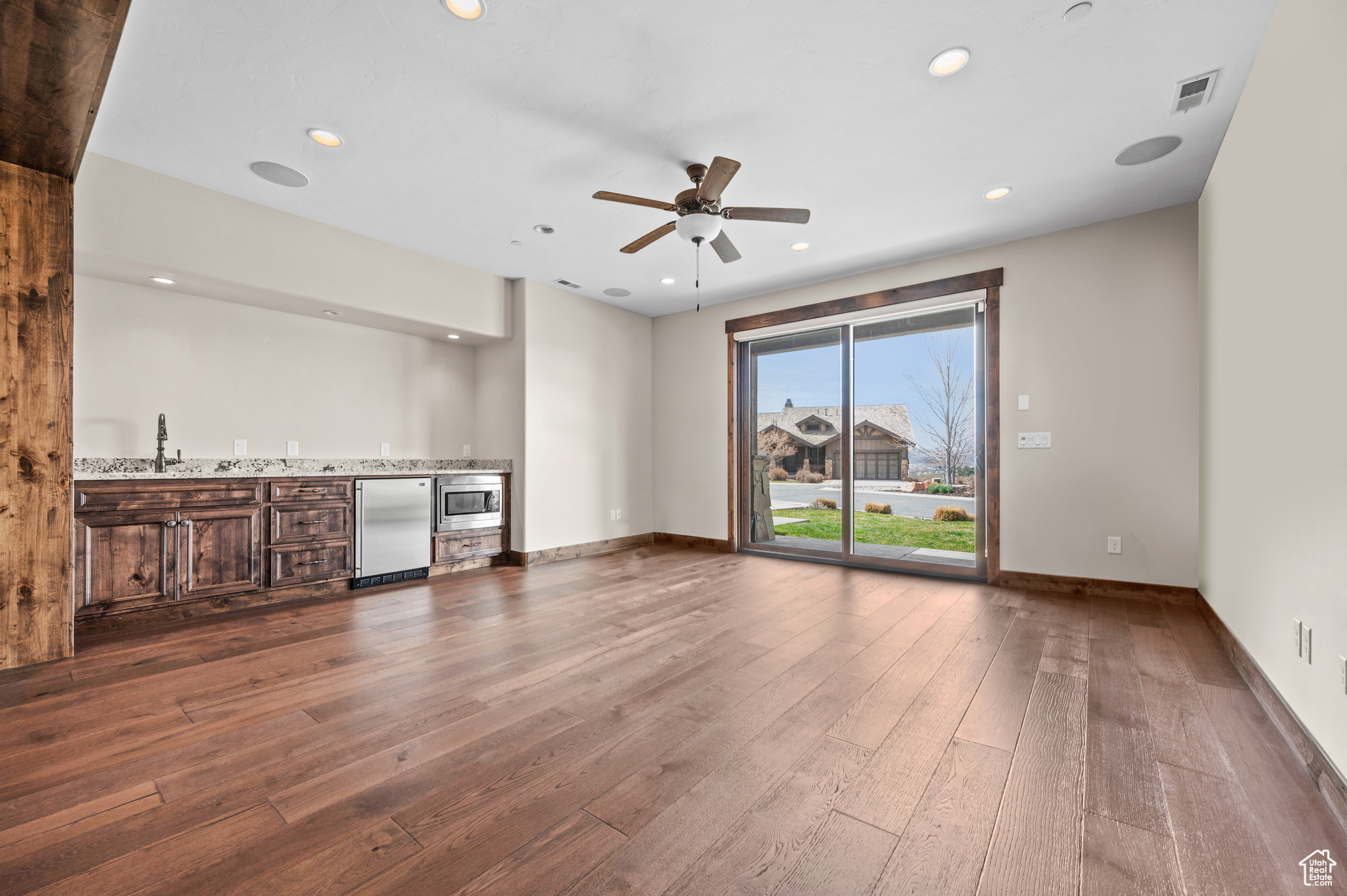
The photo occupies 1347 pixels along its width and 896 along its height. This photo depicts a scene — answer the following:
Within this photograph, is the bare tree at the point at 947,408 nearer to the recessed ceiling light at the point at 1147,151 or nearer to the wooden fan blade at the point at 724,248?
the recessed ceiling light at the point at 1147,151

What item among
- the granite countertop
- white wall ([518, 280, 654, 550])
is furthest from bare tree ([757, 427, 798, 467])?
the granite countertop

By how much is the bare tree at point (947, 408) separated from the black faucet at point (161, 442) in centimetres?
581

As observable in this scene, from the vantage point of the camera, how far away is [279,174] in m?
3.40

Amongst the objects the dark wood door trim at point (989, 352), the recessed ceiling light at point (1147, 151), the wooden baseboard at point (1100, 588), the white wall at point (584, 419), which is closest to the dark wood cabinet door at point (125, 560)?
the white wall at point (584, 419)

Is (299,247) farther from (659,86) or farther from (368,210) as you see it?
(659,86)

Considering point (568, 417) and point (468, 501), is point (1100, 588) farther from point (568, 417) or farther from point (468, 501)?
point (468, 501)

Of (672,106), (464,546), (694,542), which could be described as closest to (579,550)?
(464,546)

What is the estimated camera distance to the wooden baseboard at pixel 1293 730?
5.25 feet

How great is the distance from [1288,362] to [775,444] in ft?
13.3

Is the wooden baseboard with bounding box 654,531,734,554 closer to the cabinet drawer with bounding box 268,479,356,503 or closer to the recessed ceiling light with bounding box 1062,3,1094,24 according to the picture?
the cabinet drawer with bounding box 268,479,356,503

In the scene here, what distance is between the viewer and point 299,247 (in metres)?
4.03

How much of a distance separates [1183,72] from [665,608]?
383 cm

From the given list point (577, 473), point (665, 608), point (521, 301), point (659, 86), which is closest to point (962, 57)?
point (659, 86)

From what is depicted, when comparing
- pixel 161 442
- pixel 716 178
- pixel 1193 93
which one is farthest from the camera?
pixel 161 442
